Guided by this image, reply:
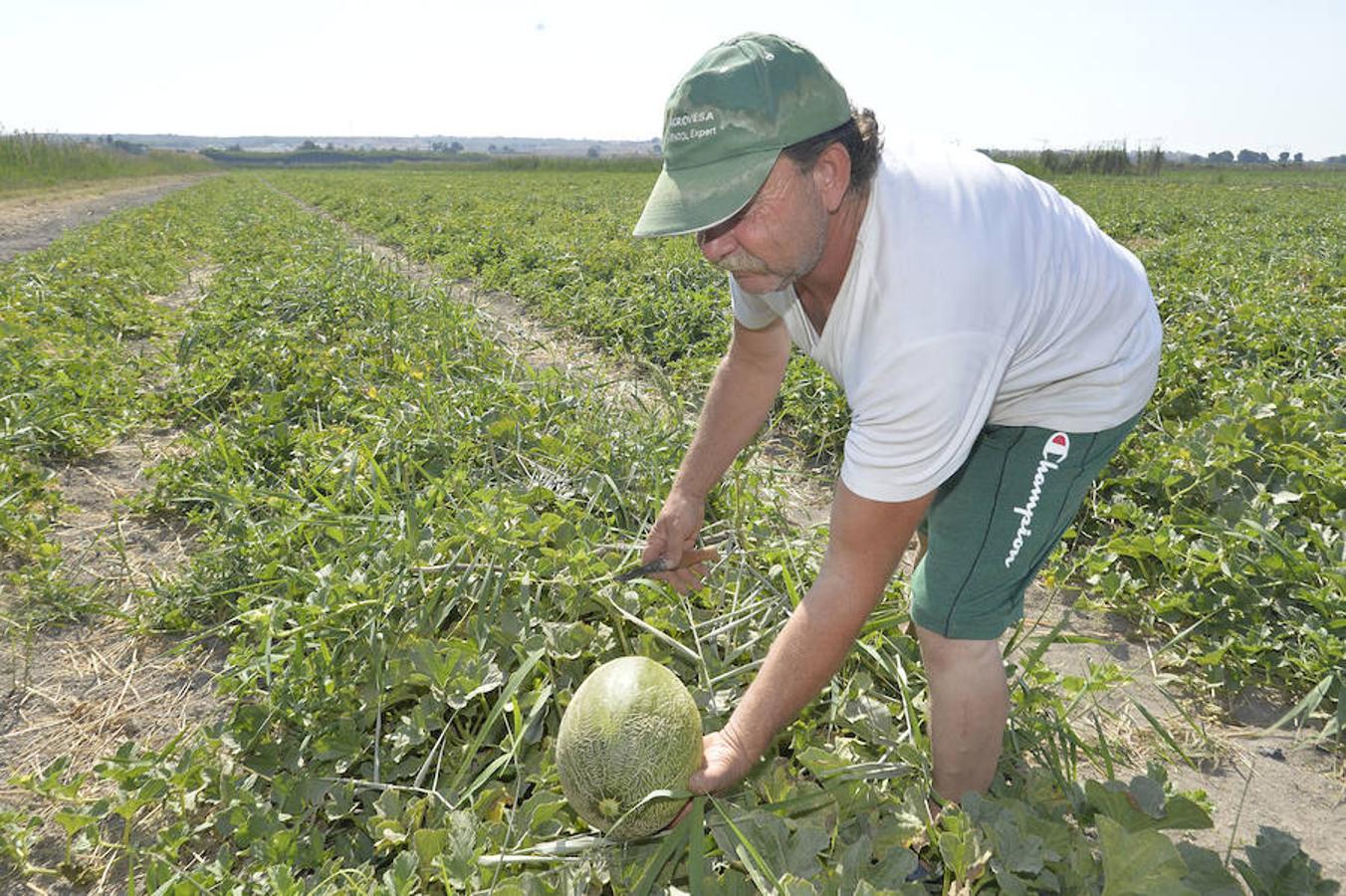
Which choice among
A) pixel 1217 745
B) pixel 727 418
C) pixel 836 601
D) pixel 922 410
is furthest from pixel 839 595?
pixel 1217 745

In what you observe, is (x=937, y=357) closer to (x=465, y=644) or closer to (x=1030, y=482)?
(x=1030, y=482)

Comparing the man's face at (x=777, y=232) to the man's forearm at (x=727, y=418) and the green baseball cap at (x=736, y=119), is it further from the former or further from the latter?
the man's forearm at (x=727, y=418)

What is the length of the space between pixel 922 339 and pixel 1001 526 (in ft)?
1.92

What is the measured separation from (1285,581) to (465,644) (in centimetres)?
273

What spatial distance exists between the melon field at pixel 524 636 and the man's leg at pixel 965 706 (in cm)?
9

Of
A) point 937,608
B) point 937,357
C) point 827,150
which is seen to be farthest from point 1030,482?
point 827,150

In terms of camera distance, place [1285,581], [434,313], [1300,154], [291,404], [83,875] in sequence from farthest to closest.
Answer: [1300,154], [434,313], [291,404], [1285,581], [83,875]

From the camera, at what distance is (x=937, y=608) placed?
1884mm

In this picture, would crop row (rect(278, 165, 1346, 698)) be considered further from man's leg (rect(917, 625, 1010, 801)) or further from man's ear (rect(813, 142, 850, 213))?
man's ear (rect(813, 142, 850, 213))

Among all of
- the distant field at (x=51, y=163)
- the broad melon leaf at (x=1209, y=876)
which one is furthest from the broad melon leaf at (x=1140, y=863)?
the distant field at (x=51, y=163)

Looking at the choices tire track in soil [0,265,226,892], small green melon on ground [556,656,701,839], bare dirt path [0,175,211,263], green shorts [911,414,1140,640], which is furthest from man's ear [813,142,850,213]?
bare dirt path [0,175,211,263]

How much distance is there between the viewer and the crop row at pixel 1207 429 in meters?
2.88

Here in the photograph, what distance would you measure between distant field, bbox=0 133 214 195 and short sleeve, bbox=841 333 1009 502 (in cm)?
3217

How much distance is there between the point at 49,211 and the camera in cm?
2164
